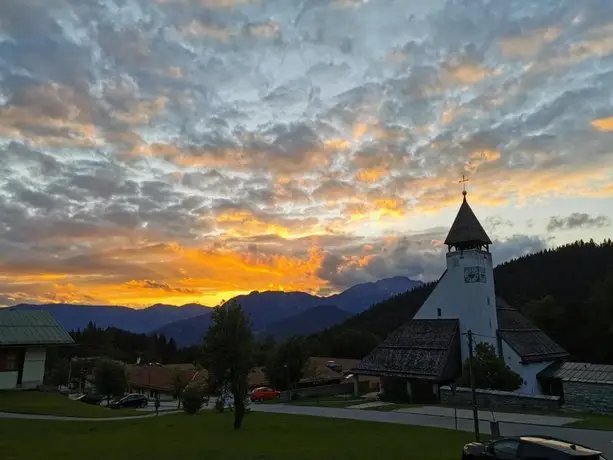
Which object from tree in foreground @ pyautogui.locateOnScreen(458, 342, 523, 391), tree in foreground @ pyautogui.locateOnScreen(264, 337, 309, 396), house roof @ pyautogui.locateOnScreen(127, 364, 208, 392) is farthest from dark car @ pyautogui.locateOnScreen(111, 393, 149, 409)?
tree in foreground @ pyautogui.locateOnScreen(458, 342, 523, 391)

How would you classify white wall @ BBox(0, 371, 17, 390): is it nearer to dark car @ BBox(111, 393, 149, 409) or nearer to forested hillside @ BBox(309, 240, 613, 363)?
dark car @ BBox(111, 393, 149, 409)

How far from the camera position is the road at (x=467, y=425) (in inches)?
814

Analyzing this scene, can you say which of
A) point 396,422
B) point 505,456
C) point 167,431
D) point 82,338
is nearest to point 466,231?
point 396,422

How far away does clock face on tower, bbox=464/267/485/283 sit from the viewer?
48344mm

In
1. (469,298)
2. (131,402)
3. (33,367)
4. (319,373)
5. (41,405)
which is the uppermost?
(469,298)

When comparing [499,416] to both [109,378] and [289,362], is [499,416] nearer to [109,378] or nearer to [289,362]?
[289,362]

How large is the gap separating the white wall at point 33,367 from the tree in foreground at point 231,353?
20.8 meters

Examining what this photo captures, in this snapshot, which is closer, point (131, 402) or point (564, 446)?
point (564, 446)

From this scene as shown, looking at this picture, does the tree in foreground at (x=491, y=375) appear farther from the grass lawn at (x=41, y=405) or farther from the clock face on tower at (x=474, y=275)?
the grass lawn at (x=41, y=405)

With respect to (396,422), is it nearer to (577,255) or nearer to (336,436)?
(336,436)

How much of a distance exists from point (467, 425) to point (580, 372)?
67.0 ft

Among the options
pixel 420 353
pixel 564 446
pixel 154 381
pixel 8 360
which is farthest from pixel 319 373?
pixel 564 446

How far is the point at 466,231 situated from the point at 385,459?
123ft

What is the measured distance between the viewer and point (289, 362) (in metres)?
56.6
